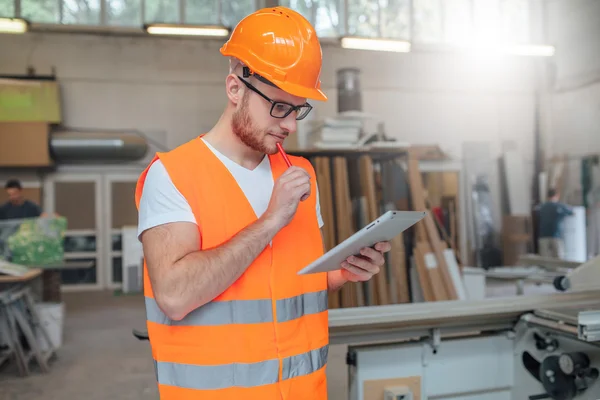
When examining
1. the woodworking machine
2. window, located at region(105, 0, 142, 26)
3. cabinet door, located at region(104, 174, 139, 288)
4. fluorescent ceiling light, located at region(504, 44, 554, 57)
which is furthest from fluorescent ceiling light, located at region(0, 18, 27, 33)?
fluorescent ceiling light, located at region(504, 44, 554, 57)

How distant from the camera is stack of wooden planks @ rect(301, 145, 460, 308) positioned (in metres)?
4.81

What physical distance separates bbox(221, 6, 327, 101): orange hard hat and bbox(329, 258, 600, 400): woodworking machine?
86 cm

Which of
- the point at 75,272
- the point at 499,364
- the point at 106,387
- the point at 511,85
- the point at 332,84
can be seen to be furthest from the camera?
the point at 511,85

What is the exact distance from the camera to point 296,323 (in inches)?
45.3

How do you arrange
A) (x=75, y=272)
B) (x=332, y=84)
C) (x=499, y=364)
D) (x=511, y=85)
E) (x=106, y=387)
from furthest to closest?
(x=511, y=85) → (x=332, y=84) → (x=75, y=272) → (x=106, y=387) → (x=499, y=364)

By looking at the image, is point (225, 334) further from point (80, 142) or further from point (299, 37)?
point (80, 142)

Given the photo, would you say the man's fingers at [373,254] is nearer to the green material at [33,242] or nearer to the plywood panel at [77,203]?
the green material at [33,242]

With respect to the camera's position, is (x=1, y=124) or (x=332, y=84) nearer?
(x=1, y=124)

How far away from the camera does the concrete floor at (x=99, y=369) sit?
12.1 feet

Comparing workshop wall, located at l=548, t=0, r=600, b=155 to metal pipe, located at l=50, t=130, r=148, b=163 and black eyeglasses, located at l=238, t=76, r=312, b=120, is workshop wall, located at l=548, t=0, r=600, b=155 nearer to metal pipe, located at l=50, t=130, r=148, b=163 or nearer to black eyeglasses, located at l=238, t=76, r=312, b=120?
metal pipe, located at l=50, t=130, r=148, b=163

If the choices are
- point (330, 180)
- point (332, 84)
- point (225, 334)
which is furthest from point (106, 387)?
point (332, 84)

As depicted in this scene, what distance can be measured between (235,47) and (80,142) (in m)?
6.85

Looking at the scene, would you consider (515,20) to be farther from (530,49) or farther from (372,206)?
(372,206)

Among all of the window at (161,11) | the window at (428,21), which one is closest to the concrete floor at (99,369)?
the window at (161,11)
